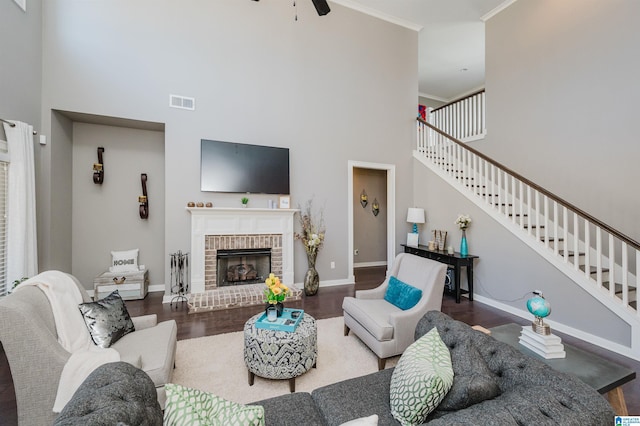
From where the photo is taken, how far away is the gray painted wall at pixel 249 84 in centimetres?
399

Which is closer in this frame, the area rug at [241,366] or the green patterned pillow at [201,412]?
the green patterned pillow at [201,412]

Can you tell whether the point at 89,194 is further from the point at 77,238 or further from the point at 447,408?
the point at 447,408

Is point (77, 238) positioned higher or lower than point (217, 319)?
higher

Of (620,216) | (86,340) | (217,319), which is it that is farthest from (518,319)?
(86,340)

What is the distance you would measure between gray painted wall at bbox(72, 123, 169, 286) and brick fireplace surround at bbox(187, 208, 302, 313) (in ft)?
2.21

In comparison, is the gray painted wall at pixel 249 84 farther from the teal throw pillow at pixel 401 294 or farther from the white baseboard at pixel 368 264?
the teal throw pillow at pixel 401 294

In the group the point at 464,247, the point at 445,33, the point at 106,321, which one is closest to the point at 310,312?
the point at 106,321

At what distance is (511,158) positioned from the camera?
527cm

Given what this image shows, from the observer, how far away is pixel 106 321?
6.73ft

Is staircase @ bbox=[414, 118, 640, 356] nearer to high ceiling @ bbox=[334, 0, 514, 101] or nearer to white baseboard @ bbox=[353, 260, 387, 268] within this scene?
high ceiling @ bbox=[334, 0, 514, 101]

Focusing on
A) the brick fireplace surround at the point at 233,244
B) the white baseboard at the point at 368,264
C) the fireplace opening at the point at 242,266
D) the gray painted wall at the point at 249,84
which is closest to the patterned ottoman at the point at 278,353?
the brick fireplace surround at the point at 233,244

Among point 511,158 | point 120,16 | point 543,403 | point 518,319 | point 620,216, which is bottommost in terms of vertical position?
point 518,319

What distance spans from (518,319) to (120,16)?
7360 mm

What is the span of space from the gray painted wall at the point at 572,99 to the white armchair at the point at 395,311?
3248mm
